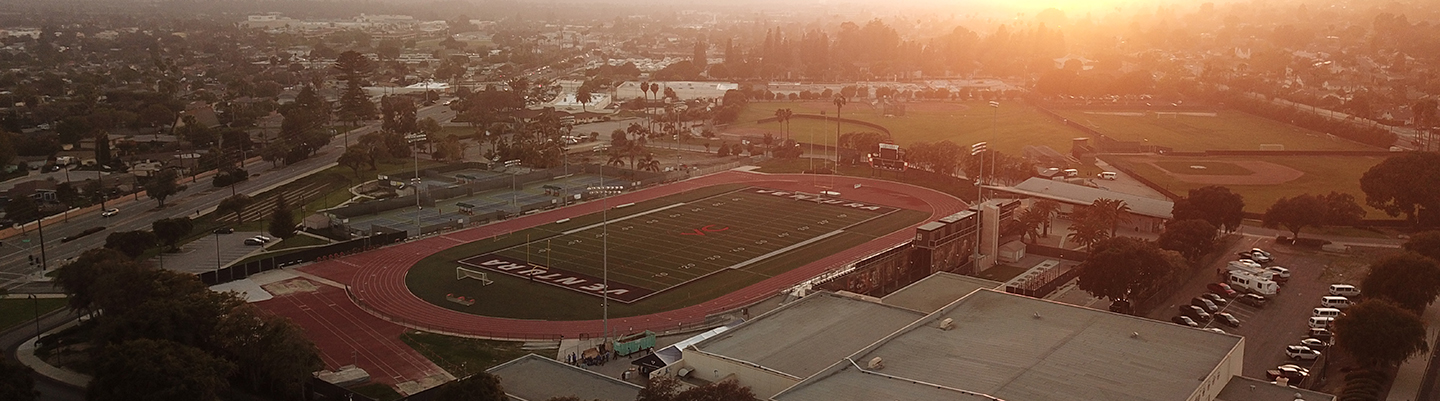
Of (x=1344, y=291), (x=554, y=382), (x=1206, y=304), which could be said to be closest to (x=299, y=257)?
(x=554, y=382)

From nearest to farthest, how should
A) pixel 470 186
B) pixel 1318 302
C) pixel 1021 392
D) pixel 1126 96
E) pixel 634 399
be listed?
pixel 1021 392 → pixel 634 399 → pixel 1318 302 → pixel 470 186 → pixel 1126 96

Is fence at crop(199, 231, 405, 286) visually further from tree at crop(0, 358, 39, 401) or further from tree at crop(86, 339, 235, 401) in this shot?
tree at crop(86, 339, 235, 401)

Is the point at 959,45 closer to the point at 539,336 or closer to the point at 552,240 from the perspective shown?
the point at 552,240

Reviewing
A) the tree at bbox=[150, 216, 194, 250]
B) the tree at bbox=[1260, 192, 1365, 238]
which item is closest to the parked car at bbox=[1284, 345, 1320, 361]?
the tree at bbox=[1260, 192, 1365, 238]

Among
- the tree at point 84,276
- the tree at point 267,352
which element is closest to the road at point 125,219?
the tree at point 84,276

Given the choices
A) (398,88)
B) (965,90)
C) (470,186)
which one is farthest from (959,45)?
(470,186)

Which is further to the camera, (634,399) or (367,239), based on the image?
(367,239)

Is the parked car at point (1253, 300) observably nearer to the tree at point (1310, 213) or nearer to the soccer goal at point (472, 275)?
the tree at point (1310, 213)
